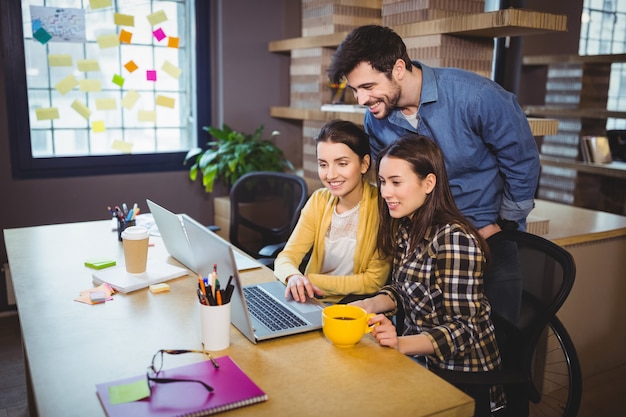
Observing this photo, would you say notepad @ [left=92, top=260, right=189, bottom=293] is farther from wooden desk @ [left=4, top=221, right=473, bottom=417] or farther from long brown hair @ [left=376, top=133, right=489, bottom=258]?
long brown hair @ [left=376, top=133, right=489, bottom=258]

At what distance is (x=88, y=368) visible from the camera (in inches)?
48.7

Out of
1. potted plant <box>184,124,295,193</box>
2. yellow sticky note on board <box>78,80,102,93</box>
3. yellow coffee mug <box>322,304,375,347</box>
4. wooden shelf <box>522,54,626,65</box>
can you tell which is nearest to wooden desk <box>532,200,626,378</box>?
yellow coffee mug <box>322,304,375,347</box>

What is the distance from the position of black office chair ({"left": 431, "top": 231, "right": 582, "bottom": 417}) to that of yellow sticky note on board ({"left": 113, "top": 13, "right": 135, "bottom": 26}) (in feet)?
9.03

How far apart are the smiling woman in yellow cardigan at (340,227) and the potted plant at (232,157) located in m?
1.62

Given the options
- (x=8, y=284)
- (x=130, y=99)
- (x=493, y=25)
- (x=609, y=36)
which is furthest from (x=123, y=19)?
(x=609, y=36)

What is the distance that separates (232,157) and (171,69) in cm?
72

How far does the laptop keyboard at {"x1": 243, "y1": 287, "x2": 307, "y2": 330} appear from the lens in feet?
4.76

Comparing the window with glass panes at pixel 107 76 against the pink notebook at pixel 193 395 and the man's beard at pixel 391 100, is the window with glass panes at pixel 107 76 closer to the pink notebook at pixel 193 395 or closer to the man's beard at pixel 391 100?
the man's beard at pixel 391 100

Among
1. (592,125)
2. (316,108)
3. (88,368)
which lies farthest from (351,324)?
(592,125)

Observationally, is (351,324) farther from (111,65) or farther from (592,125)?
(592,125)

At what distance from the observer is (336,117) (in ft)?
10.7

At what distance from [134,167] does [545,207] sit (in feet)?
7.90

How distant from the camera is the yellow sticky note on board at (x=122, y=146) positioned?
3.70 m

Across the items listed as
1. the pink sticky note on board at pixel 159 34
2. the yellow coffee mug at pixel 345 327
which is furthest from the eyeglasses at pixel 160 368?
the pink sticky note on board at pixel 159 34
